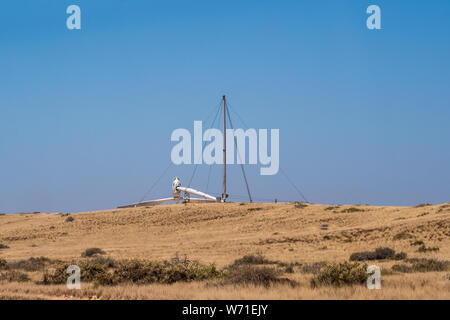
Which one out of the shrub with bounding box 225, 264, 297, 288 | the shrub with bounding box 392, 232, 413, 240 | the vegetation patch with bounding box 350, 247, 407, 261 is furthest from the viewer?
the shrub with bounding box 392, 232, 413, 240

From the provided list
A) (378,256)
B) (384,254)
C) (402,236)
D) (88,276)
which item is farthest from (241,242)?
(88,276)

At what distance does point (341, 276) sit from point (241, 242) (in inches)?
1001

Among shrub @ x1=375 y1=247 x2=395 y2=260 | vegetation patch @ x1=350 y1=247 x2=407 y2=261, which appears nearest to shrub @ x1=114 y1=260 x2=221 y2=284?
vegetation patch @ x1=350 y1=247 x2=407 y2=261

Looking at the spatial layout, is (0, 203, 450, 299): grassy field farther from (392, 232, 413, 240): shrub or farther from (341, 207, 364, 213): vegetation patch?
(341, 207, 364, 213): vegetation patch

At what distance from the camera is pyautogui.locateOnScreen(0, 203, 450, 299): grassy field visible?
44.8 feet

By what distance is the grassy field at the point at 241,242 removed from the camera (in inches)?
538

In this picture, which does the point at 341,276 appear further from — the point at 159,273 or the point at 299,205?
the point at 299,205

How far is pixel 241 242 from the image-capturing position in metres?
39.5

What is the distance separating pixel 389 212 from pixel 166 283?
38952mm

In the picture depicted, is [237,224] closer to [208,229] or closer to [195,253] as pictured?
[208,229]

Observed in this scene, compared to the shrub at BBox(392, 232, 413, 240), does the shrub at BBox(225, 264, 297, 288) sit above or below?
above

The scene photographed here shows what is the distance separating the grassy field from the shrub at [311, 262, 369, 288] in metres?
0.38

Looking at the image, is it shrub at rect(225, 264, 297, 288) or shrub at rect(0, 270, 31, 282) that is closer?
shrub at rect(225, 264, 297, 288)
